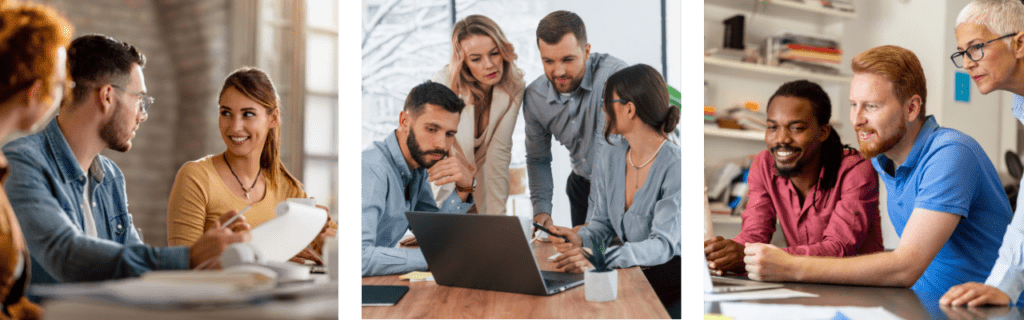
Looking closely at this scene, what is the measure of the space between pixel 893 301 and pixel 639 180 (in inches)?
38.2

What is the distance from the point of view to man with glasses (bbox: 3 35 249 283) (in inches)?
77.1

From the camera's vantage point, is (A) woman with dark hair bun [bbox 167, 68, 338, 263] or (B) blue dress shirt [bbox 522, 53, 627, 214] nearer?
(A) woman with dark hair bun [bbox 167, 68, 338, 263]

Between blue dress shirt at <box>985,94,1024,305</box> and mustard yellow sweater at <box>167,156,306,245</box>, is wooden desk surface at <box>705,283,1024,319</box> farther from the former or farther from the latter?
mustard yellow sweater at <box>167,156,306,245</box>

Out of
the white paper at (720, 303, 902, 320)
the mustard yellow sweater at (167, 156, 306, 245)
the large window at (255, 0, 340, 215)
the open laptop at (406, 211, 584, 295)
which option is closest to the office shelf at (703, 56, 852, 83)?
the white paper at (720, 303, 902, 320)

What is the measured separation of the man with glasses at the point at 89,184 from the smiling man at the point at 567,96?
1.17 m

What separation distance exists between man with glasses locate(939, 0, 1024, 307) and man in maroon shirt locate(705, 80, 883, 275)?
0.35m

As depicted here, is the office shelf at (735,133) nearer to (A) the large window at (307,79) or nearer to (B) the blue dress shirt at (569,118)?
(B) the blue dress shirt at (569,118)

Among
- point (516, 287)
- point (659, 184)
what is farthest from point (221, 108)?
point (659, 184)

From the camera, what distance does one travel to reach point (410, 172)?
272cm

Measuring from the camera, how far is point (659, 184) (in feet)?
8.81

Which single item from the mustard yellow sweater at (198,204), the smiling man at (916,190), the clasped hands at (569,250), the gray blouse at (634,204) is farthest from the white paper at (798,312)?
the mustard yellow sweater at (198,204)

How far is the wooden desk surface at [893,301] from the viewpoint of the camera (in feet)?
7.19

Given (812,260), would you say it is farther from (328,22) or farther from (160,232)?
(160,232)

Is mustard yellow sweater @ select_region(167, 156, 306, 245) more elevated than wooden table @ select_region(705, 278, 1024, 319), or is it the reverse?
mustard yellow sweater @ select_region(167, 156, 306, 245)
